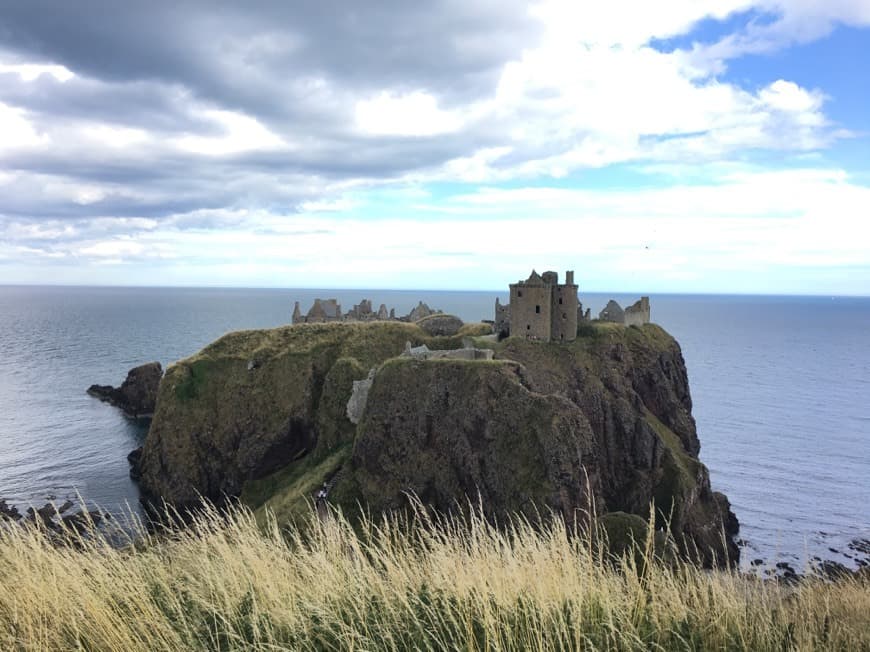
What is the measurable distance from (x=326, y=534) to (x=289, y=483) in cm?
4697

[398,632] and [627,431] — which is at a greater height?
[398,632]

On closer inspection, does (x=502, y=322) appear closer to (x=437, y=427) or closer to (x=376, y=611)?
(x=437, y=427)

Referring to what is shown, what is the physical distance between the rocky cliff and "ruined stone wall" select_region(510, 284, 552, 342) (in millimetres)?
3167

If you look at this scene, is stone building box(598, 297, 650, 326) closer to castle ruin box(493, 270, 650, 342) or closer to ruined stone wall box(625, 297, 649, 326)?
ruined stone wall box(625, 297, 649, 326)

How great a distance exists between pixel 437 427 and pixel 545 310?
21302 millimetres

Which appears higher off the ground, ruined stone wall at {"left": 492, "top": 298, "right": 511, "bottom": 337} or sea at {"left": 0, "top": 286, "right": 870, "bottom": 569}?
ruined stone wall at {"left": 492, "top": 298, "right": 511, "bottom": 337}

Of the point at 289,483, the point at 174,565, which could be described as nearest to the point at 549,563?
the point at 174,565

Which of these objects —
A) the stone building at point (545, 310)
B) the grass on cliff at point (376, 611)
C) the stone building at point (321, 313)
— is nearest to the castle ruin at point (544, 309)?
the stone building at point (545, 310)

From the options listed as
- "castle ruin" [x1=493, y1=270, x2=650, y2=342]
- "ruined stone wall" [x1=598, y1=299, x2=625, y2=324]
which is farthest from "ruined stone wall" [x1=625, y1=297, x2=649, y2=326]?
"castle ruin" [x1=493, y1=270, x2=650, y2=342]

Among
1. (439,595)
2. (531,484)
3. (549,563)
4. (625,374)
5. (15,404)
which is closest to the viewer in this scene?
(439,595)

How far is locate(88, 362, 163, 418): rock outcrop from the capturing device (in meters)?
92.5

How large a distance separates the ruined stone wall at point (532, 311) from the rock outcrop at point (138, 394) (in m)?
61.5

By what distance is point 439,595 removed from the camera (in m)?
7.45

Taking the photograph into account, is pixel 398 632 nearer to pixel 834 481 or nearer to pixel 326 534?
pixel 326 534
